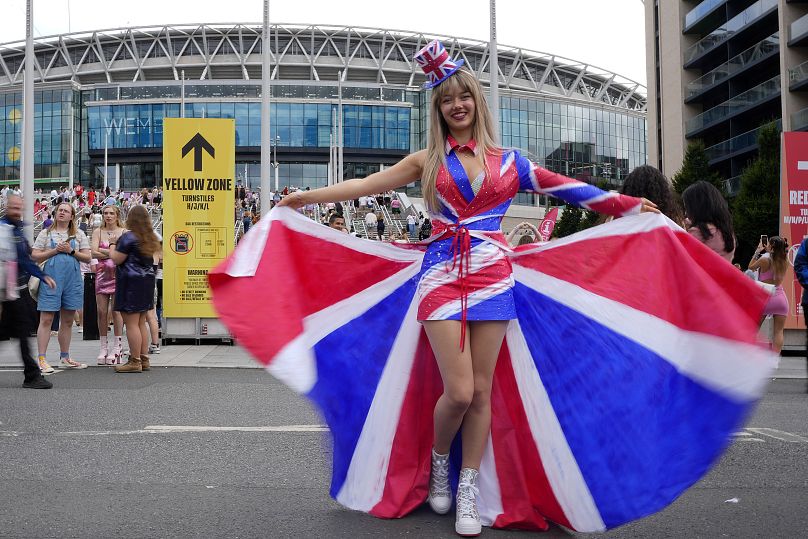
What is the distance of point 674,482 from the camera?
3.03 m

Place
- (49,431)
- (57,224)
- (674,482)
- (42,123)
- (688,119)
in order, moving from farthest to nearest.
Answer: (42,123) < (688,119) < (57,224) < (49,431) < (674,482)

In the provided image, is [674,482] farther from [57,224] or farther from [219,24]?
[219,24]

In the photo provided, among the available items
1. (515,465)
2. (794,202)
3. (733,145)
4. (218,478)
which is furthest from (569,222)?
(515,465)

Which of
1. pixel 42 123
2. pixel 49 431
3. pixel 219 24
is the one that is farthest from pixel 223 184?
pixel 219 24

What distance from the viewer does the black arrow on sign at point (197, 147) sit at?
11.8m

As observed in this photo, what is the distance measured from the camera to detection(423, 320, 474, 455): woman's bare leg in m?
3.23

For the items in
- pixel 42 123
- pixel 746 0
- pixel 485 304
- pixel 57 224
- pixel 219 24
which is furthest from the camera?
pixel 219 24

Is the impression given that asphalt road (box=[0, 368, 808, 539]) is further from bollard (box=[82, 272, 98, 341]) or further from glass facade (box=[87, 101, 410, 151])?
glass facade (box=[87, 101, 410, 151])

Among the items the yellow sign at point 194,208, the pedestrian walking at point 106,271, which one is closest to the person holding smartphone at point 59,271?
the pedestrian walking at point 106,271

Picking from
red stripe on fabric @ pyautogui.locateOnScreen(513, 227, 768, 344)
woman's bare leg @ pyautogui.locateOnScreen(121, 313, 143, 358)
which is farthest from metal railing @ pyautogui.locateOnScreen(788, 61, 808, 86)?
red stripe on fabric @ pyautogui.locateOnScreen(513, 227, 768, 344)

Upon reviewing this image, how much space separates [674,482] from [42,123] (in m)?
86.8

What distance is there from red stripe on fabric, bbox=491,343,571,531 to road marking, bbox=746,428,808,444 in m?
2.83

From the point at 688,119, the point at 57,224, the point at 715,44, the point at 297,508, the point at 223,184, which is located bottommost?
the point at 297,508

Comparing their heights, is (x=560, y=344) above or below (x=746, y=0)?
below
